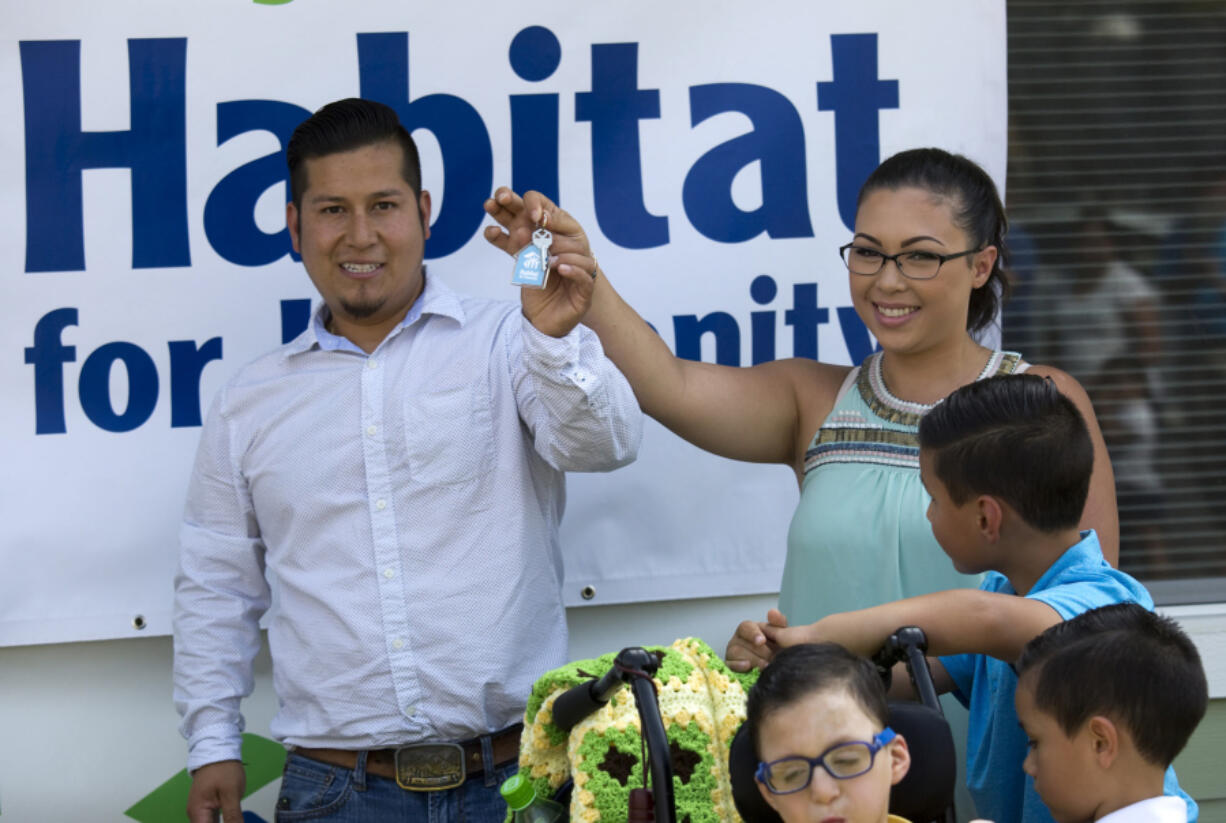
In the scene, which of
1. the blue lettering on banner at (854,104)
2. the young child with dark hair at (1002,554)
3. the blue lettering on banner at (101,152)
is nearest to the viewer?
the young child with dark hair at (1002,554)

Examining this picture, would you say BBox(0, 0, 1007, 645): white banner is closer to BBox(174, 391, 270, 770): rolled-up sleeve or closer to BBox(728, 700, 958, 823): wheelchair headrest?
BBox(174, 391, 270, 770): rolled-up sleeve

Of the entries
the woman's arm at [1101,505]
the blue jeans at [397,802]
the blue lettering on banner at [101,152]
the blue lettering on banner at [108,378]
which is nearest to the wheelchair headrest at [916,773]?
the woman's arm at [1101,505]

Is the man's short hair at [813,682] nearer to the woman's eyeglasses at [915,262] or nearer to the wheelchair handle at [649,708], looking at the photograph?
the wheelchair handle at [649,708]

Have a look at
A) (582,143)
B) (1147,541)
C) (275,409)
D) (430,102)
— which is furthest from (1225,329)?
(275,409)

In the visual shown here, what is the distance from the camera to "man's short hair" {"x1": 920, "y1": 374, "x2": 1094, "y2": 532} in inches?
73.2

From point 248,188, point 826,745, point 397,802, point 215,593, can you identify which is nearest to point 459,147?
point 248,188

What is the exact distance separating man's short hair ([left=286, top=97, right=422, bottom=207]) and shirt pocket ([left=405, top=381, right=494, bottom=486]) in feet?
1.36

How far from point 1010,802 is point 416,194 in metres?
1.53

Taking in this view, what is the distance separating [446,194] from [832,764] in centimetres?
179

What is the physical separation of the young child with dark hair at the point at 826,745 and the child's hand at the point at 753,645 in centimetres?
15

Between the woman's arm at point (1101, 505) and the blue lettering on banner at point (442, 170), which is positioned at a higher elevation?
the blue lettering on banner at point (442, 170)

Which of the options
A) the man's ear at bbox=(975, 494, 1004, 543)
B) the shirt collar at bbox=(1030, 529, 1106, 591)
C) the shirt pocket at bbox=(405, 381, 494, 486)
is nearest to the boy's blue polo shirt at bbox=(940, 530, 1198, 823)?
the shirt collar at bbox=(1030, 529, 1106, 591)

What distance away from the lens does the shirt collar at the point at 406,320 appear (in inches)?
101

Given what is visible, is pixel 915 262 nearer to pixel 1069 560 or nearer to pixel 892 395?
pixel 892 395
